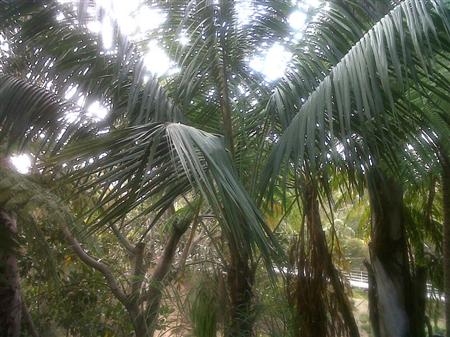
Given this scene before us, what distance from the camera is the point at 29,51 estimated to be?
2.83 m

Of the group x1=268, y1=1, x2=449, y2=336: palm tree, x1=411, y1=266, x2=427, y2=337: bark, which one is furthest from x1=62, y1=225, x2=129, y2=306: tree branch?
x1=411, y1=266, x2=427, y2=337: bark

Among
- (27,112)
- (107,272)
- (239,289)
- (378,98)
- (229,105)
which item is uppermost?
(229,105)

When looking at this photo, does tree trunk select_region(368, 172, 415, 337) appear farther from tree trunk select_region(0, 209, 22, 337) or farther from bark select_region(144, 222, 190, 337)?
tree trunk select_region(0, 209, 22, 337)

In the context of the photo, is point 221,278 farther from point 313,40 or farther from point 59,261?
point 59,261

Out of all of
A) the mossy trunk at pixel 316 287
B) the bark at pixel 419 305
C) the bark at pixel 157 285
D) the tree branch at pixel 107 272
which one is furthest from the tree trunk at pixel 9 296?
the bark at pixel 419 305

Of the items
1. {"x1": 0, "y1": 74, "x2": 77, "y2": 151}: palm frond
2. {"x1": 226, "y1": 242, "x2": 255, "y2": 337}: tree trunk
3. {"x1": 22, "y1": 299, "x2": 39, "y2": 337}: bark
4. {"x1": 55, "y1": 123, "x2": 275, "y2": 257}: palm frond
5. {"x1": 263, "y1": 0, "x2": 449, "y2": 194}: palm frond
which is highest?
{"x1": 0, "y1": 74, "x2": 77, "y2": 151}: palm frond

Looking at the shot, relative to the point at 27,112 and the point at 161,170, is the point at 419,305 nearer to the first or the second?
the point at 161,170

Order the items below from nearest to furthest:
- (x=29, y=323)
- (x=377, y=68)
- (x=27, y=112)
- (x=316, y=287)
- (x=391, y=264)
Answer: (x=377, y=68), (x=27, y=112), (x=29, y=323), (x=316, y=287), (x=391, y=264)

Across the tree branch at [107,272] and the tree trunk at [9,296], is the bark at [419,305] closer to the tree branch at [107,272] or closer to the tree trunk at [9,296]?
the tree branch at [107,272]

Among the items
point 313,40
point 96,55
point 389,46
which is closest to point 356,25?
point 313,40

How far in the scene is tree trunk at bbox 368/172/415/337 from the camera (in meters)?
4.08

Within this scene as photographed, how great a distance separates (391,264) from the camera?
13.5ft

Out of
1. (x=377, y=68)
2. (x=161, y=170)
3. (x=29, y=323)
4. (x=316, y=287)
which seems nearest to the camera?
(x=377, y=68)

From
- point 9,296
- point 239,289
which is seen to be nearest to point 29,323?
point 9,296
